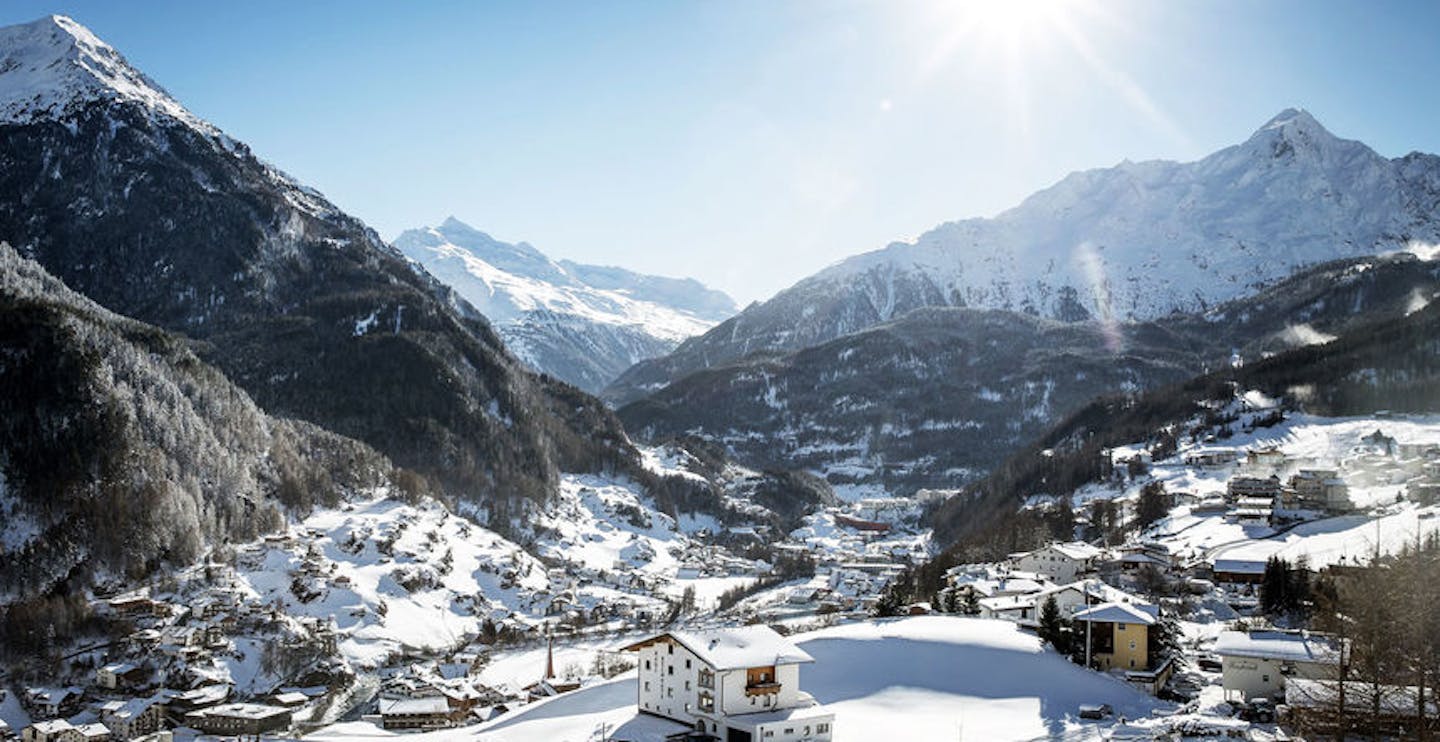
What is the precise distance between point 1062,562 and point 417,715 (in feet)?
187

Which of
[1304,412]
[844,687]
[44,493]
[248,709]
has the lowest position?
[248,709]

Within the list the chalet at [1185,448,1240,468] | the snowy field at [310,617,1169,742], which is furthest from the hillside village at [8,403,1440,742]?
the snowy field at [310,617,1169,742]

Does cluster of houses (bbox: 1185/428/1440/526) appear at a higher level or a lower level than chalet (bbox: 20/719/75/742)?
higher

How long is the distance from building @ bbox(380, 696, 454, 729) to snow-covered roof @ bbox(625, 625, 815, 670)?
28.6m

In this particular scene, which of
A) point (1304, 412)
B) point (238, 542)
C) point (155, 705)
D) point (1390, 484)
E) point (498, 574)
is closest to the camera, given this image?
point (155, 705)

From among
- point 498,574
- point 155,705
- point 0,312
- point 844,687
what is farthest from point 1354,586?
point 0,312

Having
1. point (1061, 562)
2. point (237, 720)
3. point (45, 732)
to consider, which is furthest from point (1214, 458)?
point (45, 732)

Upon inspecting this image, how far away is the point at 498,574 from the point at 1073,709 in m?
92.2

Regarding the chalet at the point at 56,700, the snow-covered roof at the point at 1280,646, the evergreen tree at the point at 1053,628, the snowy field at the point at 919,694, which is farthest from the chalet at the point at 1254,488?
the chalet at the point at 56,700

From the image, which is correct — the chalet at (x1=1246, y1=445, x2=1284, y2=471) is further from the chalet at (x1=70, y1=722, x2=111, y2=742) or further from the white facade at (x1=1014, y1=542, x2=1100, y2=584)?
the chalet at (x1=70, y1=722, x2=111, y2=742)

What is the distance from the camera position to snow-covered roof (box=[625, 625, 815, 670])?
50.3 metres

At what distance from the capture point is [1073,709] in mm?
53750

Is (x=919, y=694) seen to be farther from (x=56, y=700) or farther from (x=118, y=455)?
(x=118, y=455)

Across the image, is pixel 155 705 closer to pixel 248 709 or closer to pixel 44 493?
pixel 248 709
